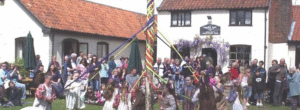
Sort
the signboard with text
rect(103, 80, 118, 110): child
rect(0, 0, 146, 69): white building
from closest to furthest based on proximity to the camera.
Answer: rect(103, 80, 118, 110): child
rect(0, 0, 146, 69): white building
the signboard with text

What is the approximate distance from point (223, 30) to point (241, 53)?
1.50 meters

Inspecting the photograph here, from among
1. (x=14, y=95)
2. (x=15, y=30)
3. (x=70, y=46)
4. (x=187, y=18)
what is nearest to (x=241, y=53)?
(x=187, y=18)

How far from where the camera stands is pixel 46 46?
1923 centimetres

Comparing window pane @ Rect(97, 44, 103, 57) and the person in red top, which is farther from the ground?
window pane @ Rect(97, 44, 103, 57)

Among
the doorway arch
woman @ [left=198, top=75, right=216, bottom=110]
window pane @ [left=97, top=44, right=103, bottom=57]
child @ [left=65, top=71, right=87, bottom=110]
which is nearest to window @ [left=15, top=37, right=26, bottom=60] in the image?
the doorway arch

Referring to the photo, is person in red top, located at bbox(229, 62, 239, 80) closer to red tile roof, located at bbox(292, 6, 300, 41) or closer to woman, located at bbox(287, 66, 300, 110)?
woman, located at bbox(287, 66, 300, 110)

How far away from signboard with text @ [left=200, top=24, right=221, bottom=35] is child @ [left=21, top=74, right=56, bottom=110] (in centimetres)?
1460

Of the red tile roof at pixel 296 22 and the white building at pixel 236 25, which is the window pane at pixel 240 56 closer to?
the white building at pixel 236 25

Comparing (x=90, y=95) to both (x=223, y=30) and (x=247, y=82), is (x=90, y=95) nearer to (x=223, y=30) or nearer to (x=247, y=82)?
(x=247, y=82)

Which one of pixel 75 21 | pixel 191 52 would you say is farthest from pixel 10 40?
pixel 191 52

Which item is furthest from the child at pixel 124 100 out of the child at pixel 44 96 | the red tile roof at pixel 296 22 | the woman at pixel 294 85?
the red tile roof at pixel 296 22

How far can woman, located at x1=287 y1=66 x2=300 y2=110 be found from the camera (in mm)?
13555

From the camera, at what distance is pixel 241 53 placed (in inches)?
871

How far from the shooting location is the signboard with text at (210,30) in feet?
73.9
